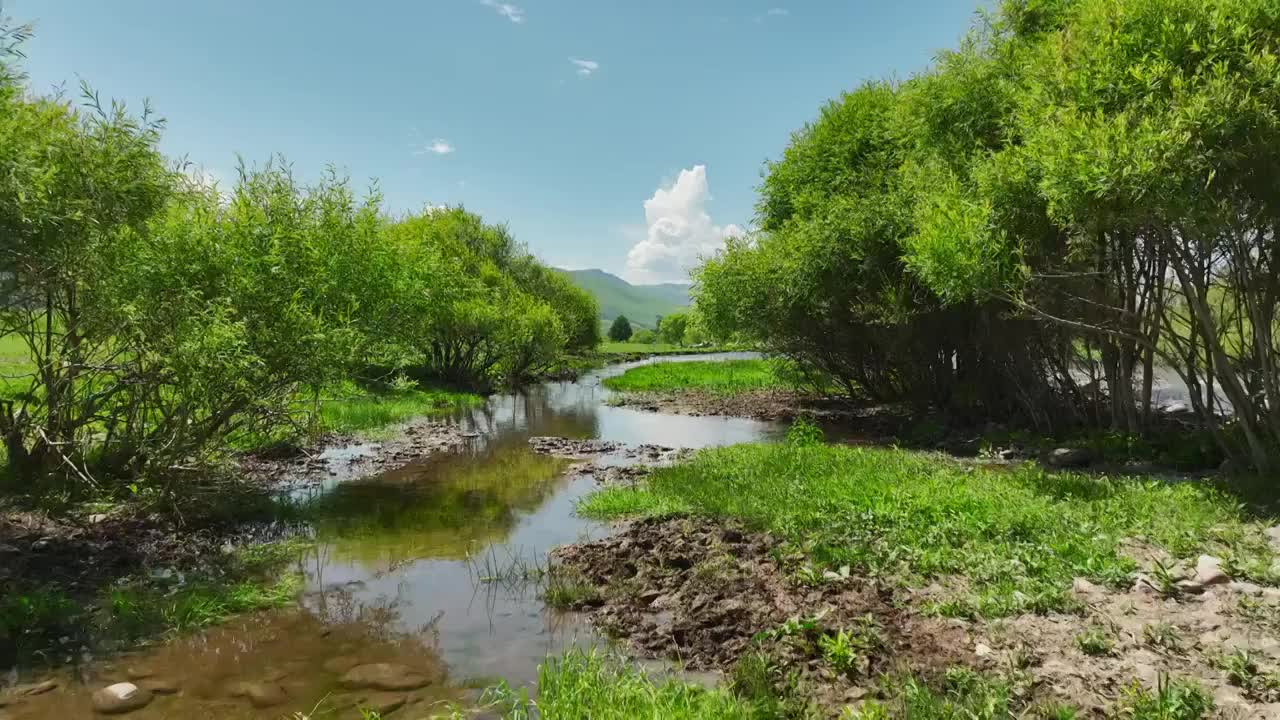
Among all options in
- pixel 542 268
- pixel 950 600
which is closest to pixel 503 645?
pixel 950 600

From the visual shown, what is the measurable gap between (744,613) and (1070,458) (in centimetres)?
1253

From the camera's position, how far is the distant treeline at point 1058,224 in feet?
35.3

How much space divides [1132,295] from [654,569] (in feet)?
42.6

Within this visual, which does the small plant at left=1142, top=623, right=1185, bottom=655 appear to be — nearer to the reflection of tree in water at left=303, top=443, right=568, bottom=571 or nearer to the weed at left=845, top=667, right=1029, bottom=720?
the weed at left=845, top=667, right=1029, bottom=720

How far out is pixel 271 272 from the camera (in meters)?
12.6

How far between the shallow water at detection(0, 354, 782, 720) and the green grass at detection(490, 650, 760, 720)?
70 cm

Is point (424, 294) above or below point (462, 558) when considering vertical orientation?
above

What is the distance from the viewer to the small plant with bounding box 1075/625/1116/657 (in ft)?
20.9

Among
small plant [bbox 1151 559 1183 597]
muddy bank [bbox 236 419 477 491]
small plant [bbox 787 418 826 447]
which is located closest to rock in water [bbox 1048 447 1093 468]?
small plant [bbox 787 418 826 447]

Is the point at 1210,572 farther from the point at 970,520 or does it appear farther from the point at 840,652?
the point at 840,652

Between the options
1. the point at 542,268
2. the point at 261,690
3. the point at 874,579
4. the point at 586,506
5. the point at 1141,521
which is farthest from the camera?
the point at 542,268

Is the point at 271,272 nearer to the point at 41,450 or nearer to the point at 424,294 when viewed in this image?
the point at 41,450

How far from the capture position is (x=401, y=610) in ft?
30.6

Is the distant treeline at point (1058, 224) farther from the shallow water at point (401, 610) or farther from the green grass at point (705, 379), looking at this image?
the green grass at point (705, 379)
